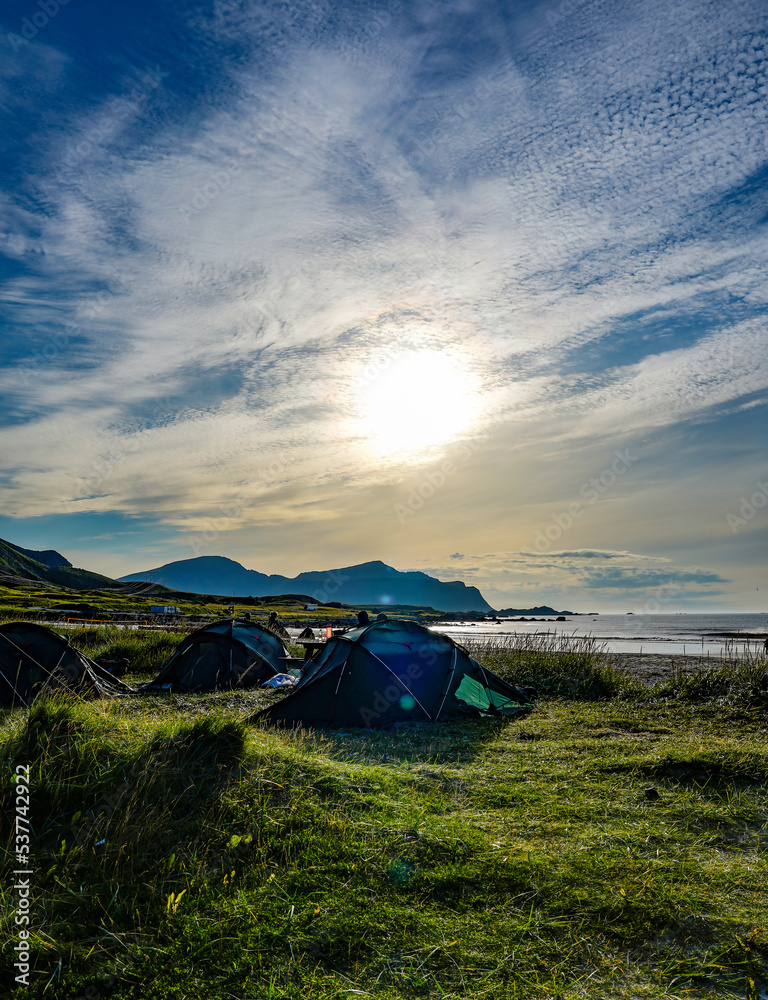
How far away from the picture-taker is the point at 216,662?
1711cm

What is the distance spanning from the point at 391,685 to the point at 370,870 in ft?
24.0

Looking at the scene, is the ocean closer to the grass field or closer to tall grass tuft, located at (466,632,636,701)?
tall grass tuft, located at (466,632,636,701)

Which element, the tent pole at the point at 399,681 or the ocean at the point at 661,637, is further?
the ocean at the point at 661,637

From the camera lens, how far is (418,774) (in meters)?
7.88

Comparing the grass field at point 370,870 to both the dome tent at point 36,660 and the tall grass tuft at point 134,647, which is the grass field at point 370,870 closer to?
the dome tent at point 36,660

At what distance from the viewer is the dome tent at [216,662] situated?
54.7ft

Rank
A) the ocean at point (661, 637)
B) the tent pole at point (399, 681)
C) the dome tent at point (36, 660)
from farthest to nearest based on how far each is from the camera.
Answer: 1. the ocean at point (661, 637)
2. the dome tent at point (36, 660)
3. the tent pole at point (399, 681)

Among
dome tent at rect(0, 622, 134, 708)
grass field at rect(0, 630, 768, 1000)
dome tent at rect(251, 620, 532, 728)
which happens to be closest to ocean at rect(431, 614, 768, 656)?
dome tent at rect(251, 620, 532, 728)

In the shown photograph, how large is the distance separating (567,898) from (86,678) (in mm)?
12965

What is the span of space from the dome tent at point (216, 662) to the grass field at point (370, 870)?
9.00 metres

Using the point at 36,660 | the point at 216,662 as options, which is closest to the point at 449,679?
the point at 216,662

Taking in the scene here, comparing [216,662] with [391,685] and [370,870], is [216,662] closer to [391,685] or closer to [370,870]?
[391,685]

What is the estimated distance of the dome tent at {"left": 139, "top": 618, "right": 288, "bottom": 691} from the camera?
54.7ft

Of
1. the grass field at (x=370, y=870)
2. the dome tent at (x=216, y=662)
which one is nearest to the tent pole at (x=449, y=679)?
the grass field at (x=370, y=870)
